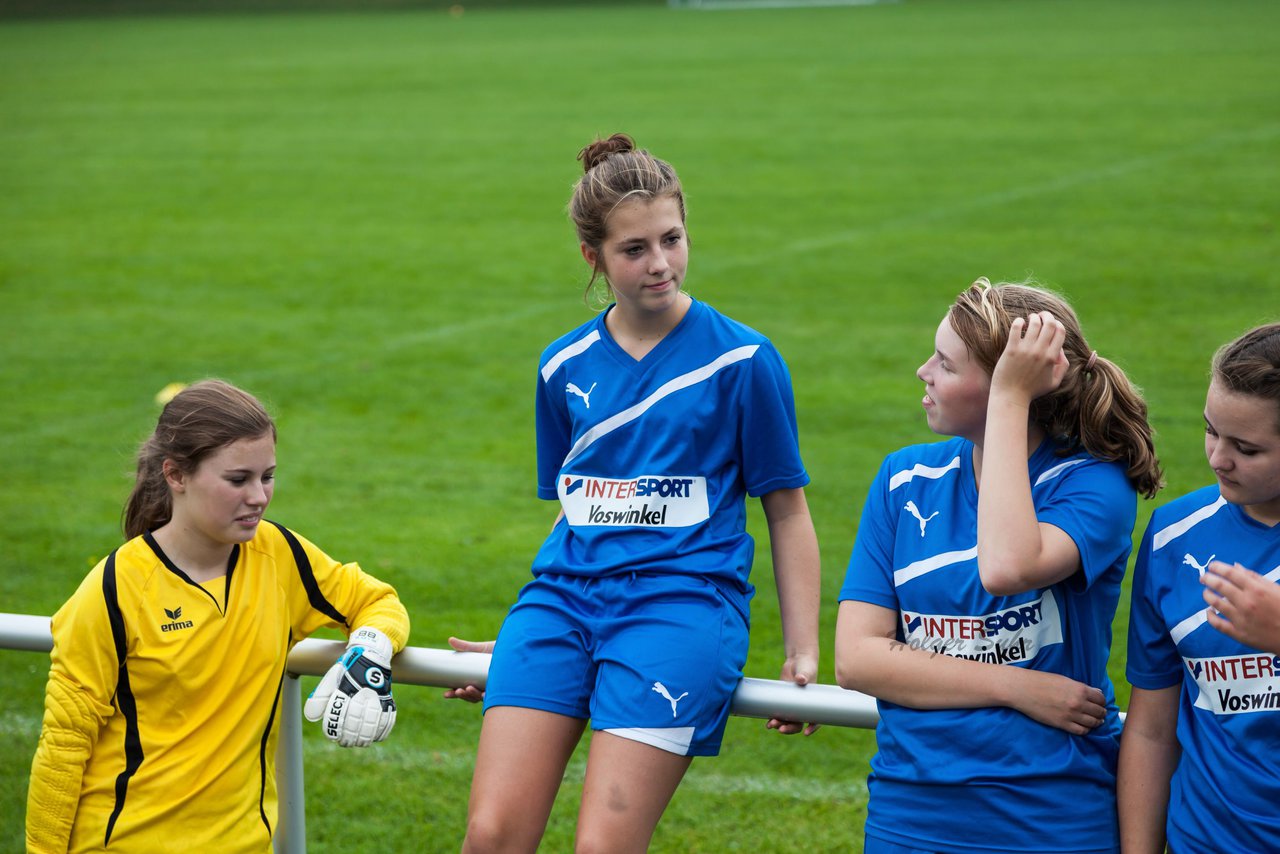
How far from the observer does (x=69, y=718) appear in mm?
2682

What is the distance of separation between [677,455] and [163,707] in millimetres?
1094

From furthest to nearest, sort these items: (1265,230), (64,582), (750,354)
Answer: (1265,230) < (64,582) < (750,354)

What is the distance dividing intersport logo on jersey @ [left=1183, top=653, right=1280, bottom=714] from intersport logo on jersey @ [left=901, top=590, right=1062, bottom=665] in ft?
0.78

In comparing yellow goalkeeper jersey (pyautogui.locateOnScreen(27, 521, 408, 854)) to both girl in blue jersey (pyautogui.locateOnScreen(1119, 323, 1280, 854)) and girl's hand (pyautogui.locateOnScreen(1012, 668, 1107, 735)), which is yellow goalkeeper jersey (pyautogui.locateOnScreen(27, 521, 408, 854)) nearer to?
girl's hand (pyautogui.locateOnScreen(1012, 668, 1107, 735))

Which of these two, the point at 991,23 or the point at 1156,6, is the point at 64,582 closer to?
the point at 991,23

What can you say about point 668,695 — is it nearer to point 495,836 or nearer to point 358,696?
point 495,836

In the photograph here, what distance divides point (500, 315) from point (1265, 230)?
257 inches

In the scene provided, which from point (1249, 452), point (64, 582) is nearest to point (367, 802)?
point (64, 582)

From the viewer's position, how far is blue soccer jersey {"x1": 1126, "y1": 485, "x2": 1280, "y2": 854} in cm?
227

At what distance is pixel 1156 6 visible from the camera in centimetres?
3388

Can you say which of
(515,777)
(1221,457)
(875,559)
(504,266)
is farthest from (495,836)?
(504,266)

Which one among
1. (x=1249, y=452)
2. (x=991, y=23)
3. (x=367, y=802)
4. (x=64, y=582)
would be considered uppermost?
(x=991, y=23)

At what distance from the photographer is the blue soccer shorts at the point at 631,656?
271 centimetres

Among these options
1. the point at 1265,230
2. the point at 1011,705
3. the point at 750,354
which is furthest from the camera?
the point at 1265,230
